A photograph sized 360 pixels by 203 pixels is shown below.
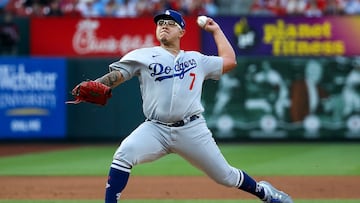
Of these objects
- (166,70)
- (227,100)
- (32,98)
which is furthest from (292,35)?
(166,70)

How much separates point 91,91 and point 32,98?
41.2 ft

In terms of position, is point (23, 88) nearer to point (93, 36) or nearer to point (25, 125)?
point (25, 125)

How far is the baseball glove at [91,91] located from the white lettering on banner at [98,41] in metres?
13.9

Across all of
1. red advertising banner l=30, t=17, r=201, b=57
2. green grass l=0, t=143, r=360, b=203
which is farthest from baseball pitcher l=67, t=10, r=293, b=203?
red advertising banner l=30, t=17, r=201, b=57

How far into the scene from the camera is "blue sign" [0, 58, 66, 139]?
1920 cm

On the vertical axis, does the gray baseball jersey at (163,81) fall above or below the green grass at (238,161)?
above

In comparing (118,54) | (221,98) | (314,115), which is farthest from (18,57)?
(314,115)

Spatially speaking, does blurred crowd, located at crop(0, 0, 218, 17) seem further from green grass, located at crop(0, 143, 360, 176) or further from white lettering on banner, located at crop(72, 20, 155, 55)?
green grass, located at crop(0, 143, 360, 176)

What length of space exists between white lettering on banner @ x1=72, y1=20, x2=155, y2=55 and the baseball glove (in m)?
13.9

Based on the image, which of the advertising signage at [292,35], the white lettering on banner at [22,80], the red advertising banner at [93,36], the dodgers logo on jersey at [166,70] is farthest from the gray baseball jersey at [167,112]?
the red advertising banner at [93,36]

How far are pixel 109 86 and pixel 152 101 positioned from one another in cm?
43

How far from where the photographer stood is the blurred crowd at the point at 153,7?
2109cm

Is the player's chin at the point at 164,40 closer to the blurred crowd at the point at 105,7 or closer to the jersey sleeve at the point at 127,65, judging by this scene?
the jersey sleeve at the point at 127,65

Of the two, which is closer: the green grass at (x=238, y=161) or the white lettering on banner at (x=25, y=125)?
the green grass at (x=238, y=161)
